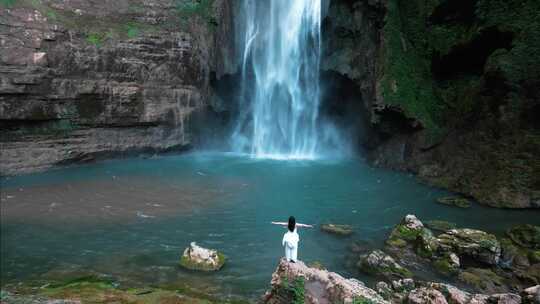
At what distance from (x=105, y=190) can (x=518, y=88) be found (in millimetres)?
17412

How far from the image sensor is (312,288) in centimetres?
575

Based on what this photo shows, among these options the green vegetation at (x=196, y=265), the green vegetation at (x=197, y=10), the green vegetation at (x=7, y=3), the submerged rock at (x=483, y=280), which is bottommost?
the submerged rock at (x=483, y=280)

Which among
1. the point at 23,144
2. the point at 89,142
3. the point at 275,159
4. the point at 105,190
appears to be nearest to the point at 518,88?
the point at 275,159

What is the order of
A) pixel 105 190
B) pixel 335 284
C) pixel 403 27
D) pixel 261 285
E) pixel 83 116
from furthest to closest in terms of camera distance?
1. pixel 403 27
2. pixel 83 116
3. pixel 105 190
4. pixel 261 285
5. pixel 335 284

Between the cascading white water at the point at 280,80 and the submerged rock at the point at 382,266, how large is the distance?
18.0 m

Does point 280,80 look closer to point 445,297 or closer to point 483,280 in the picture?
point 483,280

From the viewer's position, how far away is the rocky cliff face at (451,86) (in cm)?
1527

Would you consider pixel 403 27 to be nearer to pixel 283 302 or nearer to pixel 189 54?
pixel 189 54

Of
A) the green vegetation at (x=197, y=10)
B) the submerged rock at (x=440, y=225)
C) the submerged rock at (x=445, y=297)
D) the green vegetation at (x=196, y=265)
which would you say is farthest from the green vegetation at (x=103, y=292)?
the green vegetation at (x=197, y=10)

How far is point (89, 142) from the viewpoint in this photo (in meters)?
20.2

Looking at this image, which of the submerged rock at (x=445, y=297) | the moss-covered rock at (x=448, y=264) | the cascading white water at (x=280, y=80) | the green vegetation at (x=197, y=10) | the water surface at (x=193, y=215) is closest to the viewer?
the submerged rock at (x=445, y=297)

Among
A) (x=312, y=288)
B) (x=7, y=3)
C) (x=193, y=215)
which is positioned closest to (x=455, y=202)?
(x=193, y=215)

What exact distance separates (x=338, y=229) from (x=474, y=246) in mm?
3622

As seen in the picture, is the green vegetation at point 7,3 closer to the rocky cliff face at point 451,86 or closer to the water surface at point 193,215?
the water surface at point 193,215
